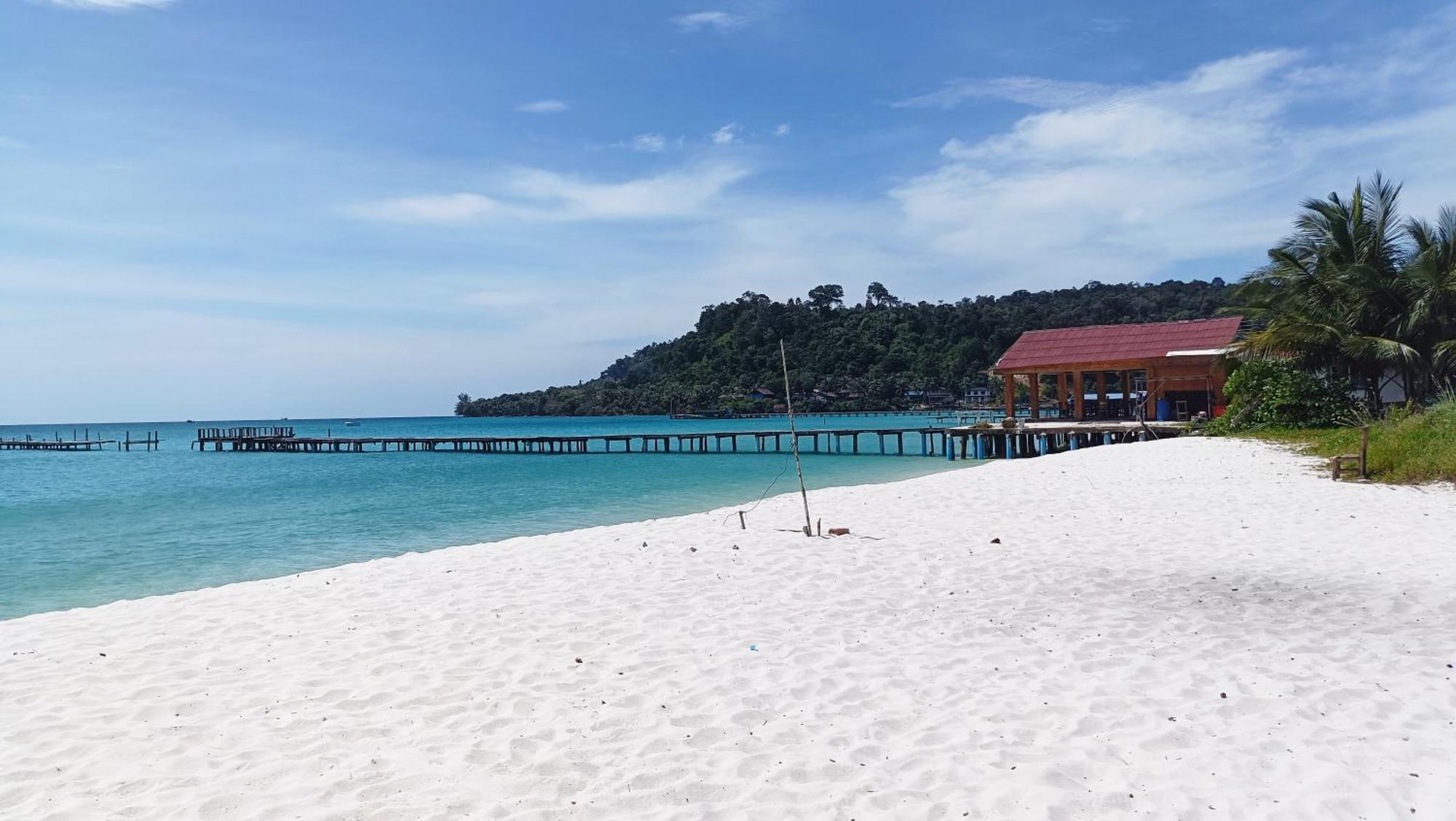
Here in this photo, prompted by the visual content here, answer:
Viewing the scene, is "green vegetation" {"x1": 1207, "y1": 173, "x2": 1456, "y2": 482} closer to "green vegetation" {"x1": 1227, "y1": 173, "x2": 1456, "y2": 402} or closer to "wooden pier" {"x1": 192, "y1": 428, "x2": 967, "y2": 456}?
"green vegetation" {"x1": 1227, "y1": 173, "x2": 1456, "y2": 402}

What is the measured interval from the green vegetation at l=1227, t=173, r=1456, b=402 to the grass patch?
3.94 m

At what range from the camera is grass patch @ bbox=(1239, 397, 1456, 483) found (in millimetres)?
10828

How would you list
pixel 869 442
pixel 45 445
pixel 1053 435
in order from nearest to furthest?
pixel 1053 435
pixel 869 442
pixel 45 445

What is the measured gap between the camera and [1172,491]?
37.5 feet

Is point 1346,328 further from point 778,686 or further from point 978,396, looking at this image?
point 978,396

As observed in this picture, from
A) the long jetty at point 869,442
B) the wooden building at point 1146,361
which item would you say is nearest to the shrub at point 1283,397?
the long jetty at point 869,442

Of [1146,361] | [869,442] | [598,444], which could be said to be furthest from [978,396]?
[1146,361]

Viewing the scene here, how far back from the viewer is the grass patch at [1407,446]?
10.8 meters

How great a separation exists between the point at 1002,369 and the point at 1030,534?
20.2 meters

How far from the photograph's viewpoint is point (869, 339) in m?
94.7

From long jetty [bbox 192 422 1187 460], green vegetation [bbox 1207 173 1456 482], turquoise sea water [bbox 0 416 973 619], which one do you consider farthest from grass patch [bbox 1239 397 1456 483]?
turquoise sea water [bbox 0 416 973 619]

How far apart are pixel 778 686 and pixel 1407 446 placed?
37.7ft

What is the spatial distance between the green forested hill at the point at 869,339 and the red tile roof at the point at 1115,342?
48.4m

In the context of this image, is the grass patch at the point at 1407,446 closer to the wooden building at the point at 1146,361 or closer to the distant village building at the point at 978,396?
the wooden building at the point at 1146,361
